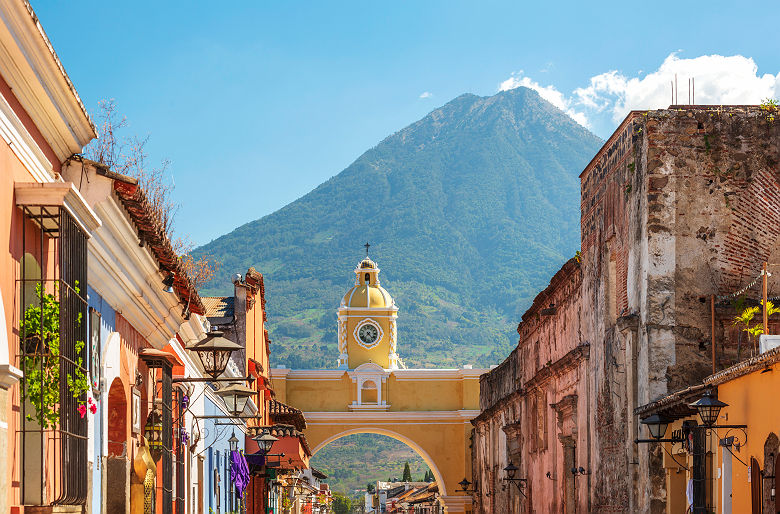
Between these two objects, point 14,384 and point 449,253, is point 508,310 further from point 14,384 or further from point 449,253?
point 14,384

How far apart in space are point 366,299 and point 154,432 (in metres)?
49.5

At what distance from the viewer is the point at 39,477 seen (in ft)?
22.3

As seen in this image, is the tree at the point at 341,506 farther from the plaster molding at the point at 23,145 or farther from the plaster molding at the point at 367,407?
the plaster molding at the point at 23,145

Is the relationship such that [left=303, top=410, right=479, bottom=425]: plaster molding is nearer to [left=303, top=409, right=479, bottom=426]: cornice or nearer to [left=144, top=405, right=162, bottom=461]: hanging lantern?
[left=303, top=409, right=479, bottom=426]: cornice

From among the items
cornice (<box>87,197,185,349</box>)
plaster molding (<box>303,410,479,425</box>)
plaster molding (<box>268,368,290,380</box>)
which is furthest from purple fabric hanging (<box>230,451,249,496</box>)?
plaster molding (<box>303,410,479,425</box>)

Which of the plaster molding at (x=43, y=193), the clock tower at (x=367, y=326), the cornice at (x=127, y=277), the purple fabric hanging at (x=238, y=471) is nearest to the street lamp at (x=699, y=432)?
the cornice at (x=127, y=277)

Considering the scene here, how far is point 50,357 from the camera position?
6.89 m

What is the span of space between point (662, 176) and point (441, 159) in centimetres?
16496

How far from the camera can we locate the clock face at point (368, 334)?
59281mm

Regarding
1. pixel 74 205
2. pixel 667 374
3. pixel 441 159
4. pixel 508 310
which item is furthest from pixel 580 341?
pixel 441 159

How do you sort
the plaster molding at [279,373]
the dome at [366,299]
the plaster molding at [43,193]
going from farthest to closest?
the dome at [366,299] < the plaster molding at [279,373] < the plaster molding at [43,193]

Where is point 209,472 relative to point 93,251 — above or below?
below

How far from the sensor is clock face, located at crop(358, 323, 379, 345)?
59281mm

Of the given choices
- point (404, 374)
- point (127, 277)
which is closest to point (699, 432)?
point (127, 277)
